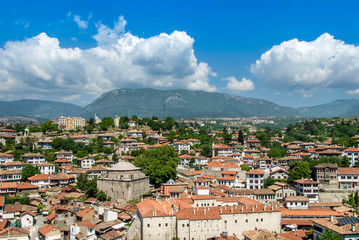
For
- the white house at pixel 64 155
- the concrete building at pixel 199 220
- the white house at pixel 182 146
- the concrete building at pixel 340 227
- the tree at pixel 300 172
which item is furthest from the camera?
the white house at pixel 182 146

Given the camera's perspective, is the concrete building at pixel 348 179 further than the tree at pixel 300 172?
No

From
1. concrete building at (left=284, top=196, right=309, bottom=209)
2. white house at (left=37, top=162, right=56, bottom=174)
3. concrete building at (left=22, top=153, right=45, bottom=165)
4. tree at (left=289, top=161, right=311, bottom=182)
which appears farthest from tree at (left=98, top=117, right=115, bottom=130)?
concrete building at (left=284, top=196, right=309, bottom=209)

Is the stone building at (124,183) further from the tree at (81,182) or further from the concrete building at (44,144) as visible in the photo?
the concrete building at (44,144)

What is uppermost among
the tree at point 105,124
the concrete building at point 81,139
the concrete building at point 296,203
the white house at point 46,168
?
the tree at point 105,124

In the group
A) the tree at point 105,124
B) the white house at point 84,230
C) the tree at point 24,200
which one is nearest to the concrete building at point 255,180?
the white house at point 84,230

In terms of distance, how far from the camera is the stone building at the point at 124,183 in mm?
42656

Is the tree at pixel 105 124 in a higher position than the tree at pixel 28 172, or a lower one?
higher

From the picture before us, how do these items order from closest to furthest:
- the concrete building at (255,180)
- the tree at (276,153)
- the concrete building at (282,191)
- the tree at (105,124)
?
the concrete building at (282,191)
the concrete building at (255,180)
the tree at (276,153)
the tree at (105,124)

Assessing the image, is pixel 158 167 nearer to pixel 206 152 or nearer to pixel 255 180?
pixel 255 180

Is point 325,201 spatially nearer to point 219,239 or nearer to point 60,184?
point 219,239

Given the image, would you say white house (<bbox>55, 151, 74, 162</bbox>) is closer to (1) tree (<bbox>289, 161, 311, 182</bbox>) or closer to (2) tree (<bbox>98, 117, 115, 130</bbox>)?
(2) tree (<bbox>98, 117, 115, 130</bbox>)

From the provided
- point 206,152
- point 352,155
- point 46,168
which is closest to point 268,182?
point 352,155

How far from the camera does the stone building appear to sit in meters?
42.7

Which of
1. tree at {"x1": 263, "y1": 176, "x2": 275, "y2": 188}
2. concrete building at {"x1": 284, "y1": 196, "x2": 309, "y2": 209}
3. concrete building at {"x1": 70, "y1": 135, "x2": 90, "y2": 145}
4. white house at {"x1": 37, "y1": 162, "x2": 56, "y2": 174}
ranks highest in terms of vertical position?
concrete building at {"x1": 70, "y1": 135, "x2": 90, "y2": 145}
